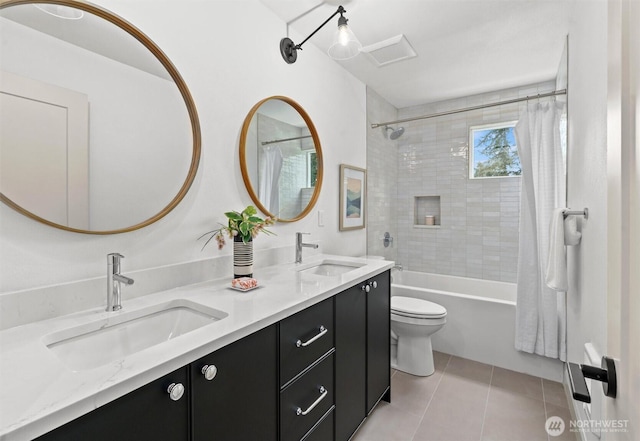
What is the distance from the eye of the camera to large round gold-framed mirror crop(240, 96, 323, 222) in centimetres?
176

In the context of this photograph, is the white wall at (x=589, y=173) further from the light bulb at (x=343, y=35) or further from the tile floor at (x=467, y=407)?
the light bulb at (x=343, y=35)

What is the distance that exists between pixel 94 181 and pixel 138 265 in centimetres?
36

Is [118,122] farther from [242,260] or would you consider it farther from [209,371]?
[209,371]

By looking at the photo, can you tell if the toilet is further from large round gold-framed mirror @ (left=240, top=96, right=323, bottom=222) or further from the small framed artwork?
large round gold-framed mirror @ (left=240, top=96, right=323, bottom=222)

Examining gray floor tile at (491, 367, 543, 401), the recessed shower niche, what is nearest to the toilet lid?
gray floor tile at (491, 367, 543, 401)

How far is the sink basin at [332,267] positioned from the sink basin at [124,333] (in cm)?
86

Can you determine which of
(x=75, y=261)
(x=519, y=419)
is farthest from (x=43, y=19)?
(x=519, y=419)

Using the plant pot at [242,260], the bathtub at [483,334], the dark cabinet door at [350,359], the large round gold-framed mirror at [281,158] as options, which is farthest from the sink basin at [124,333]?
the bathtub at [483,334]

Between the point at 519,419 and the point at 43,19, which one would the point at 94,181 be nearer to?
the point at 43,19

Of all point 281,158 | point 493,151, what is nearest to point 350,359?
point 281,158

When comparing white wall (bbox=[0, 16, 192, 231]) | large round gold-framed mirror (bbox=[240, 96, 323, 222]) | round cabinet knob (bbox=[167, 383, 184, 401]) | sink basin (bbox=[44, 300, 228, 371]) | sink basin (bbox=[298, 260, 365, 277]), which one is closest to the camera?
round cabinet knob (bbox=[167, 383, 184, 401])

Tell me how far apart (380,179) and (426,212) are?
75 cm

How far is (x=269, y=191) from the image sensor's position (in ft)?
6.18

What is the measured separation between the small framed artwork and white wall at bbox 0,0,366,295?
0.65ft
